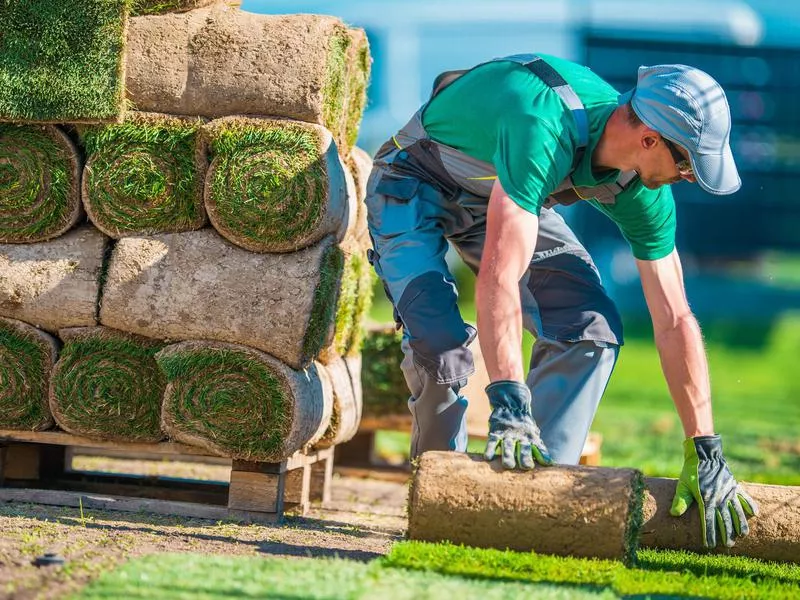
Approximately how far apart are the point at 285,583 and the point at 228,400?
1351 mm

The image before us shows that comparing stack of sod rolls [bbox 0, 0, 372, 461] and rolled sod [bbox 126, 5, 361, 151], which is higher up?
rolled sod [bbox 126, 5, 361, 151]

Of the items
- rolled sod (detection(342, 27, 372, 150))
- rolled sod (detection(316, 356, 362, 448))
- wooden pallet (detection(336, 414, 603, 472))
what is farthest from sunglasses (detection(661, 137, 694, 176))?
wooden pallet (detection(336, 414, 603, 472))

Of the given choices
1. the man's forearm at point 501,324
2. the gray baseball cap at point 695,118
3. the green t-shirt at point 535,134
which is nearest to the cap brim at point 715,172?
the gray baseball cap at point 695,118

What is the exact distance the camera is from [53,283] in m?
4.07

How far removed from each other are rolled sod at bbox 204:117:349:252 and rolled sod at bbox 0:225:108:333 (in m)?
0.56

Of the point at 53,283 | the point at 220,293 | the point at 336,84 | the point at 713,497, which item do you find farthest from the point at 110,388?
the point at 713,497

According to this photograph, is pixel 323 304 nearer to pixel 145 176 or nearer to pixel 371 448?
pixel 145 176

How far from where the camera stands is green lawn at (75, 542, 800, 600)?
8.42 ft

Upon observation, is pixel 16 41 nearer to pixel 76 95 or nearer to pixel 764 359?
pixel 76 95

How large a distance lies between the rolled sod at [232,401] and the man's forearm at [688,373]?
1.41m

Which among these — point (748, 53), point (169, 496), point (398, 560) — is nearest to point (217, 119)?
point (169, 496)

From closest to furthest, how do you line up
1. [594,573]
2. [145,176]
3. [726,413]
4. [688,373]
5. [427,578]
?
[427,578], [594,573], [688,373], [145,176], [726,413]

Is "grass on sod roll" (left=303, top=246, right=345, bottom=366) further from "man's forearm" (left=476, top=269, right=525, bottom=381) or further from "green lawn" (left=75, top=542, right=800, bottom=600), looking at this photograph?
"green lawn" (left=75, top=542, right=800, bottom=600)

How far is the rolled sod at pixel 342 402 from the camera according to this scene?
448 cm
